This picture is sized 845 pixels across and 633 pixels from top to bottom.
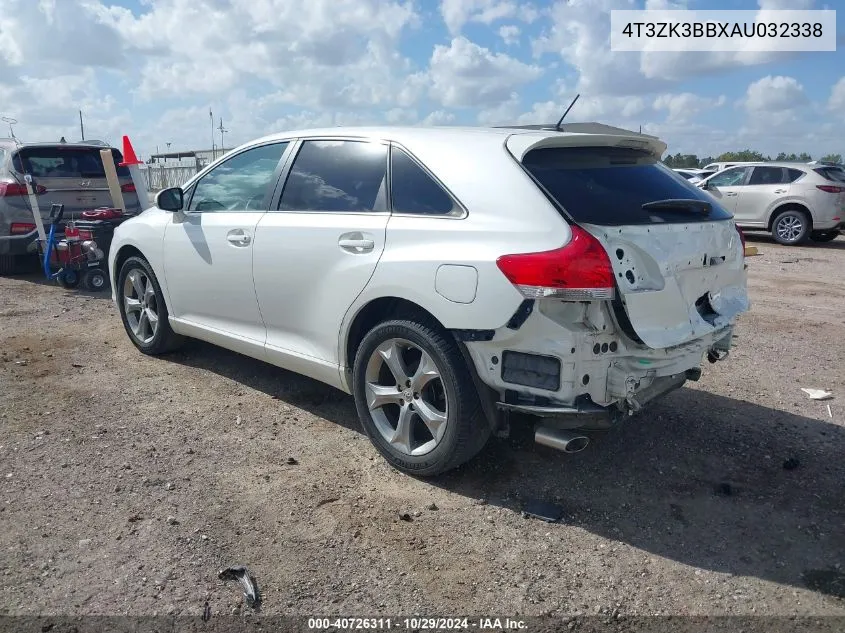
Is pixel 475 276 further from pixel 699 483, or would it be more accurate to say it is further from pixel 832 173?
pixel 832 173

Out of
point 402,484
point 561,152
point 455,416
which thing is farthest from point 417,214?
point 402,484

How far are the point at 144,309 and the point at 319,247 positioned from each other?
2.37 m

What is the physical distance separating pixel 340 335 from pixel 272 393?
1263mm

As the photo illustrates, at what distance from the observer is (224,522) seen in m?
3.22

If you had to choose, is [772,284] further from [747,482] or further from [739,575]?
[739,575]

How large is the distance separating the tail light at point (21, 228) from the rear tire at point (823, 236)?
1421 cm

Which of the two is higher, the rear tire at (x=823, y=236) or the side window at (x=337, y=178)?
the side window at (x=337, y=178)

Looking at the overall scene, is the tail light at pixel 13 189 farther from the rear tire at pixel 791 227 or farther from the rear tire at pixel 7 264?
the rear tire at pixel 791 227

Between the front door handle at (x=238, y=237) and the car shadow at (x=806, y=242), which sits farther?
the car shadow at (x=806, y=242)

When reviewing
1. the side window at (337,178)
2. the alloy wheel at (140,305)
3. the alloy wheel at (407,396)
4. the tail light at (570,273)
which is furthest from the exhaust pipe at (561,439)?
the alloy wheel at (140,305)

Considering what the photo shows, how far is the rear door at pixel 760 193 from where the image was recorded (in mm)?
14266

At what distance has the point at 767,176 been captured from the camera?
573 inches

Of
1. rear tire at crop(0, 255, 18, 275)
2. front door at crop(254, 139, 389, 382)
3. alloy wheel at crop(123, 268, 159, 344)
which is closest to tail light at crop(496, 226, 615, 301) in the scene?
front door at crop(254, 139, 389, 382)

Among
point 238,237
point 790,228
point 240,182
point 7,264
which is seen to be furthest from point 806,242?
point 7,264
